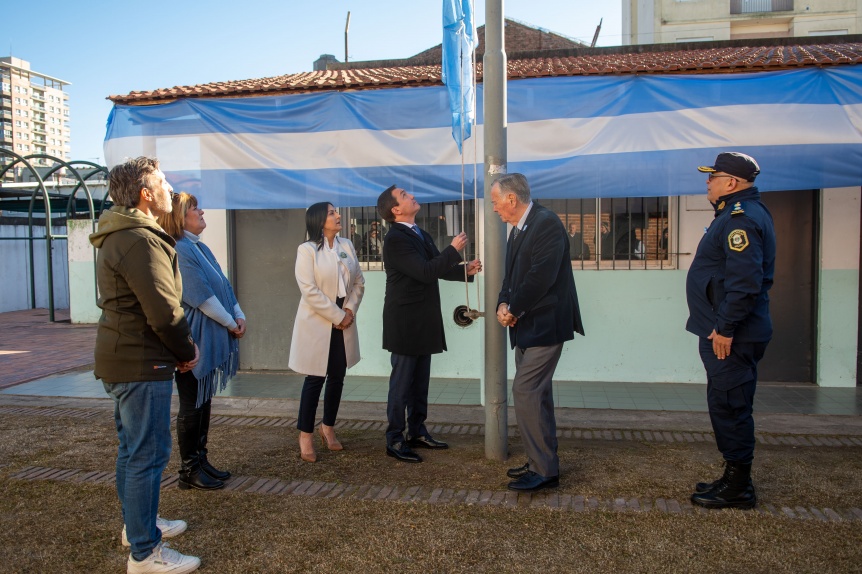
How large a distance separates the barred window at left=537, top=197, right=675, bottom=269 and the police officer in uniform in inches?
142

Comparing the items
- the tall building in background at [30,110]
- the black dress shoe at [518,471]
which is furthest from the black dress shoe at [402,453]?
the tall building in background at [30,110]

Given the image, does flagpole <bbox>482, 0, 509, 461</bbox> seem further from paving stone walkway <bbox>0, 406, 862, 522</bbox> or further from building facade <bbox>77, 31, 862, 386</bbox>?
paving stone walkway <bbox>0, 406, 862, 522</bbox>

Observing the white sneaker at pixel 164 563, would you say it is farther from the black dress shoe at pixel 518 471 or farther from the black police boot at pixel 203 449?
the black dress shoe at pixel 518 471

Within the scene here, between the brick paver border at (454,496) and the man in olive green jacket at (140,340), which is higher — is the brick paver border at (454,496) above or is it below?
below

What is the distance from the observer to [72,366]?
8.94 meters

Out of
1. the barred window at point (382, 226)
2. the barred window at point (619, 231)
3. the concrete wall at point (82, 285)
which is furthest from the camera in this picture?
the concrete wall at point (82, 285)

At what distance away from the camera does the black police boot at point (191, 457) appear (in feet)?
14.0

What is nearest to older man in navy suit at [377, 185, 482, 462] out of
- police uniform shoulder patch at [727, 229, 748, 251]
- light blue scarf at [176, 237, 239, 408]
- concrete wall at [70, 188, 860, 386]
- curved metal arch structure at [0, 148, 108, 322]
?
light blue scarf at [176, 237, 239, 408]

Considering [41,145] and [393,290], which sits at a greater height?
[41,145]

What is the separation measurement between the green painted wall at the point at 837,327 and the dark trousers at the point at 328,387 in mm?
5063

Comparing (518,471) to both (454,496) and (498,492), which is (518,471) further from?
(454,496)

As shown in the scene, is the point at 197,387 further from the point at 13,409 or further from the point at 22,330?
the point at 22,330

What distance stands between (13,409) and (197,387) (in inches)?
141

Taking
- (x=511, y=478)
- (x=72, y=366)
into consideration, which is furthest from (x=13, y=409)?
(x=511, y=478)
